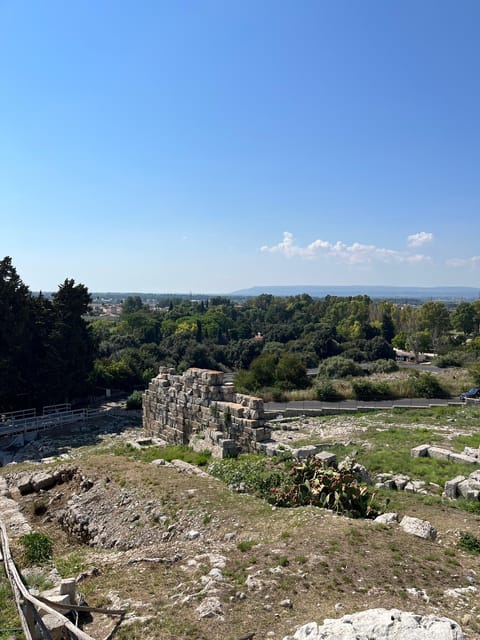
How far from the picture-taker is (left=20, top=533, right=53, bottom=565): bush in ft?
29.6

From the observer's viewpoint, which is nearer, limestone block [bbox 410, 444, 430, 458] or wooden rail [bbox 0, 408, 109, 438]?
limestone block [bbox 410, 444, 430, 458]

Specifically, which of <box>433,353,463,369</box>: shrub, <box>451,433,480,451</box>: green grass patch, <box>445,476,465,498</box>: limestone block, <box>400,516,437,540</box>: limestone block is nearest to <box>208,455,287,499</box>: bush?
<box>400,516,437,540</box>: limestone block

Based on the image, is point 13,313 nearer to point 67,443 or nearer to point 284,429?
point 67,443

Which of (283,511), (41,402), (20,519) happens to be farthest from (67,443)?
(283,511)

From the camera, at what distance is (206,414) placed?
16.6m

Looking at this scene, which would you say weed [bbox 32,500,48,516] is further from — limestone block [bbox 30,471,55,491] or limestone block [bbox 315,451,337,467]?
limestone block [bbox 315,451,337,467]

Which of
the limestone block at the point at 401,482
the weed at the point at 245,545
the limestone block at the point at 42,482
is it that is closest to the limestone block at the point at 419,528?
the weed at the point at 245,545

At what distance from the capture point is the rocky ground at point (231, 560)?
5.99m

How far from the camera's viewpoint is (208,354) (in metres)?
55.9

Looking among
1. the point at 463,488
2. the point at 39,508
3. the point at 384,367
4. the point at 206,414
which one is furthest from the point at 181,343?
the point at 463,488

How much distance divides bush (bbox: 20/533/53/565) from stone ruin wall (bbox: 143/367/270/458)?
5.80 metres

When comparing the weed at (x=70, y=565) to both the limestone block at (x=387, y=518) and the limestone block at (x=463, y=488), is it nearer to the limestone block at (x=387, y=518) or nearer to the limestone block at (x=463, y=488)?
the limestone block at (x=387, y=518)

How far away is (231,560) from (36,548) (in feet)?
14.6

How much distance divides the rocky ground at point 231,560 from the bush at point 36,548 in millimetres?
306
